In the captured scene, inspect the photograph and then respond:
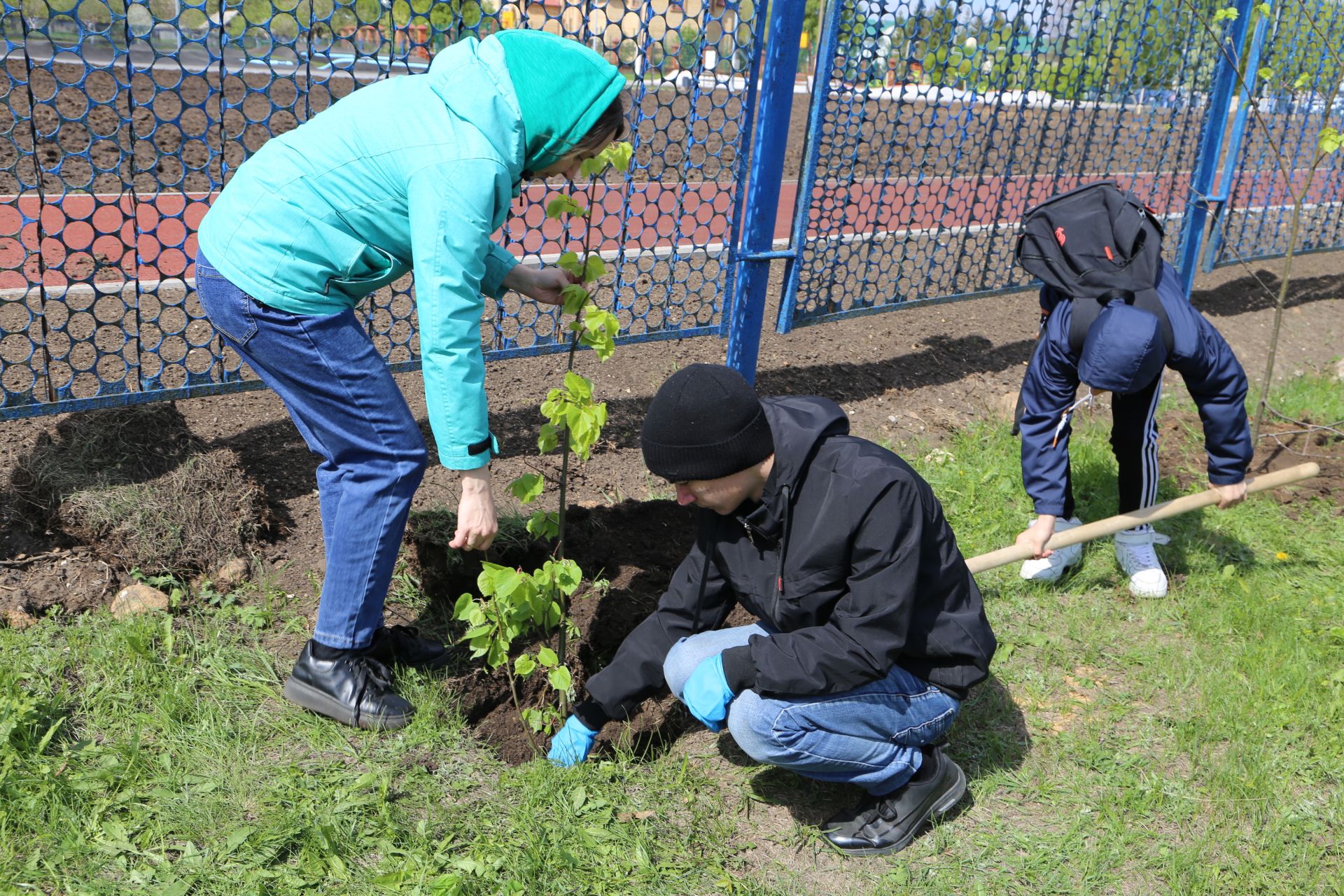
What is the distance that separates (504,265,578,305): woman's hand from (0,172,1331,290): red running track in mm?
901

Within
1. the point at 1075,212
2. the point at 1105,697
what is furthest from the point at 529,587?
the point at 1075,212

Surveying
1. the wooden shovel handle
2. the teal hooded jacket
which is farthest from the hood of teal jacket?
the wooden shovel handle

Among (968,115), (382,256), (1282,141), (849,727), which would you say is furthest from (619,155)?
(1282,141)

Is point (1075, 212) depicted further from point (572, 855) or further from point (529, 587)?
point (572, 855)

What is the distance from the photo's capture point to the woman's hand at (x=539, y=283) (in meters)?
2.78

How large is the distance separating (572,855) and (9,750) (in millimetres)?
1310

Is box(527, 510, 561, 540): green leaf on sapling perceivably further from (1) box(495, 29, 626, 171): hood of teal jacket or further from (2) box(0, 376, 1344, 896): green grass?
(1) box(495, 29, 626, 171): hood of teal jacket

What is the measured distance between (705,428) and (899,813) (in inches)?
43.6

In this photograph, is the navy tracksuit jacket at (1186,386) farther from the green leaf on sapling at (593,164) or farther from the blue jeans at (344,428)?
the blue jeans at (344,428)

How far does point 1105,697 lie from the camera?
10.4 ft

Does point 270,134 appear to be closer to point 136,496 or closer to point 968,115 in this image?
point 136,496

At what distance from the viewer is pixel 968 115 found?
5324 mm

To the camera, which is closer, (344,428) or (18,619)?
(344,428)

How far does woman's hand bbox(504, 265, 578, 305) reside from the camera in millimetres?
2781
